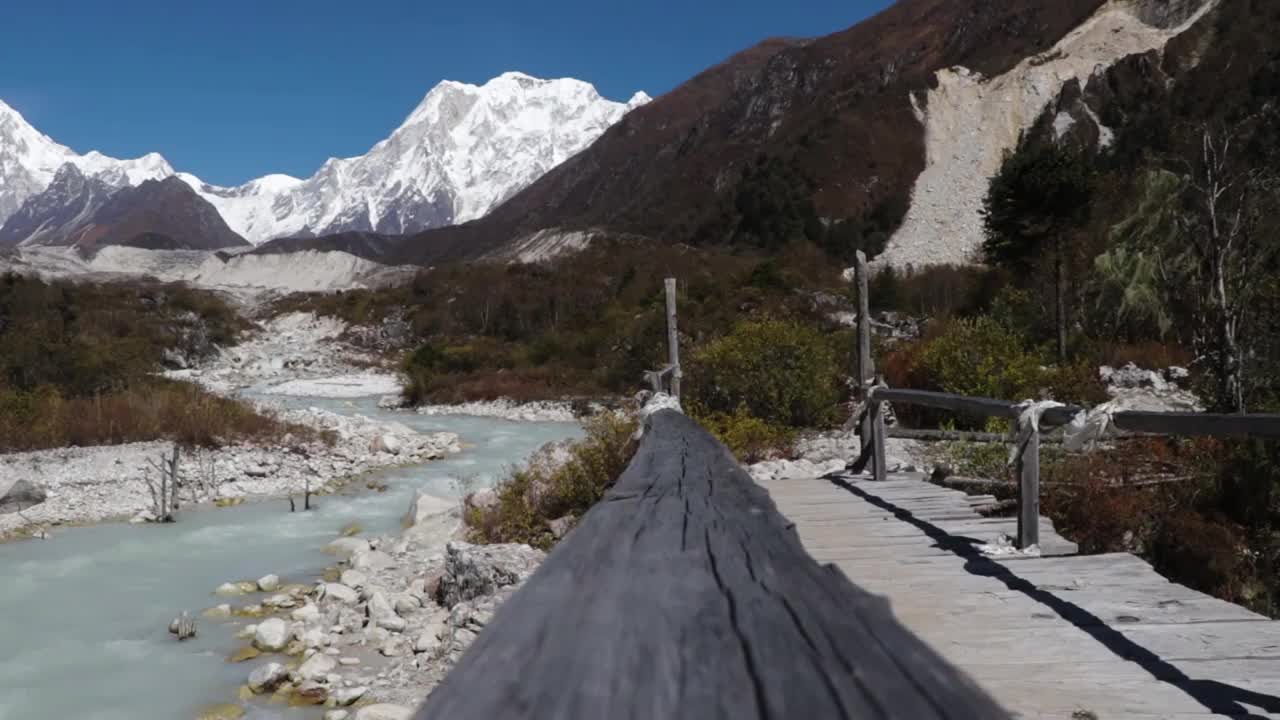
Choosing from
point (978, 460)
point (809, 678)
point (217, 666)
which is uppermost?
point (809, 678)

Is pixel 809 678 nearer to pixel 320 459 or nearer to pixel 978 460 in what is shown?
pixel 978 460

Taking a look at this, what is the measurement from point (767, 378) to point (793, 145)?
55.5 meters

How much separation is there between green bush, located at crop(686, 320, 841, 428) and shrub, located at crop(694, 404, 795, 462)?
4.23 feet

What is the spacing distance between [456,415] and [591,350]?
5977 mm

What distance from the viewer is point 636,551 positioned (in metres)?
1.41

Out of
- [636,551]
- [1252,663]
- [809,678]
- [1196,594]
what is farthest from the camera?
[1196,594]

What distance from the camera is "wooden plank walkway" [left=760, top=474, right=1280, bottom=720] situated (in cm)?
224

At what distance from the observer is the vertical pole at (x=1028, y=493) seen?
3.76 m

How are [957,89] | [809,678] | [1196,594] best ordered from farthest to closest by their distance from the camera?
[957,89], [1196,594], [809,678]

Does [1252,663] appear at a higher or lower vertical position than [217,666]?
higher

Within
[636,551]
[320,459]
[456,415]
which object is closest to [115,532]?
[320,459]

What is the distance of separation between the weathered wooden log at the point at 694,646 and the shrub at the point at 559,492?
6.93 meters

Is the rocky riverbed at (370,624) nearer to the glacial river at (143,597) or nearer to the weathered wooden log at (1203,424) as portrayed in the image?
the glacial river at (143,597)

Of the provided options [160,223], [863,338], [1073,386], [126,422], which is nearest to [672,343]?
[863,338]
